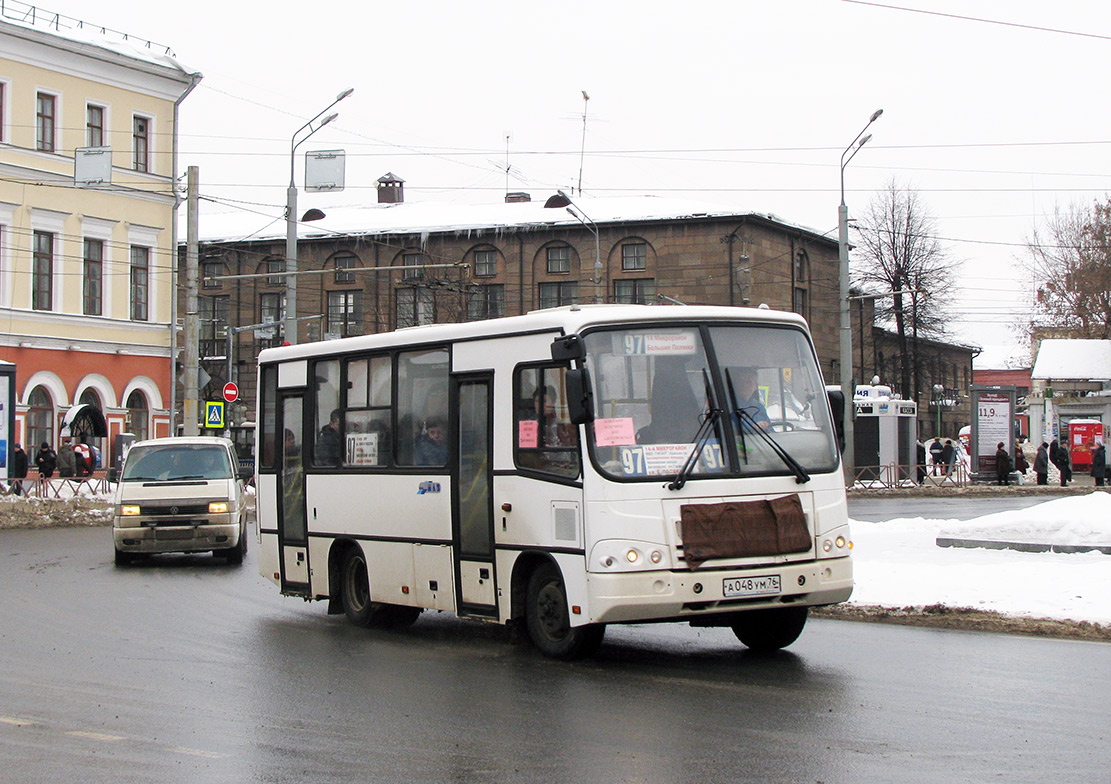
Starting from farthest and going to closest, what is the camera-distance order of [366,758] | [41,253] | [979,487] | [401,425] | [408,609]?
[41,253], [979,487], [408,609], [401,425], [366,758]

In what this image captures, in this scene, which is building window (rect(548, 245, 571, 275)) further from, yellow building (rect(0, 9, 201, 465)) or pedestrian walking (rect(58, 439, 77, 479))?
pedestrian walking (rect(58, 439, 77, 479))

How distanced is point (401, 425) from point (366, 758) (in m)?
5.34

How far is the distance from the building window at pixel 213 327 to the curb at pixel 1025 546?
207 ft

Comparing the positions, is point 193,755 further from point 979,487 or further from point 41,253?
point 41,253

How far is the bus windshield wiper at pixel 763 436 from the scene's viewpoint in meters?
10.3

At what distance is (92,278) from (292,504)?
1460 inches

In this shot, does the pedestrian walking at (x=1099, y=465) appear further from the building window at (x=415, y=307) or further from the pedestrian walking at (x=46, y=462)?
the building window at (x=415, y=307)

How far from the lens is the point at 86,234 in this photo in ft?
157

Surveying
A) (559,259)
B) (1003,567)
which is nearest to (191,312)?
(1003,567)

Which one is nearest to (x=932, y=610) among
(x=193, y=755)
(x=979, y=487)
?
(x=193, y=755)

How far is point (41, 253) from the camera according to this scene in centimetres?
4666

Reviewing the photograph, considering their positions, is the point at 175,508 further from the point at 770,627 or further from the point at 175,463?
the point at 770,627

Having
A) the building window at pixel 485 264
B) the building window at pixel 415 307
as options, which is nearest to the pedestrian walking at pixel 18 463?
the building window at pixel 415 307

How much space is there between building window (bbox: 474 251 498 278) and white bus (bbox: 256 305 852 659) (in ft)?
205
